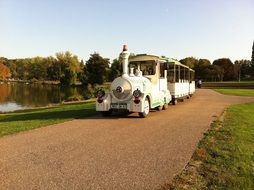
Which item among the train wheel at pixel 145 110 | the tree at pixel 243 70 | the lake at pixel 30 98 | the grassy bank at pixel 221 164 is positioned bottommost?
the lake at pixel 30 98

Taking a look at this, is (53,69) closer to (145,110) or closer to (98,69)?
(98,69)

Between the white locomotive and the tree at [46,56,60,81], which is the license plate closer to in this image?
the white locomotive

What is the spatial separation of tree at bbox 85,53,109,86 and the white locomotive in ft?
281

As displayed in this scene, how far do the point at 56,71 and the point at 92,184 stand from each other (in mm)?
135181

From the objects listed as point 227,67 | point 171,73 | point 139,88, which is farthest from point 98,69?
point 139,88

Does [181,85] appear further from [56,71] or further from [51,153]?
[56,71]

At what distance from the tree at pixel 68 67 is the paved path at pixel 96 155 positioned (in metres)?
106

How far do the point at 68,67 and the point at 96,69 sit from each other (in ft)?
48.9

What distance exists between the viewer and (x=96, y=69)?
109 metres

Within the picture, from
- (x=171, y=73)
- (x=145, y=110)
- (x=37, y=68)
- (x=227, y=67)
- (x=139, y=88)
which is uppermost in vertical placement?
(x=37, y=68)

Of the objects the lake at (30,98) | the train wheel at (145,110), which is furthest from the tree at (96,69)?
the train wheel at (145,110)

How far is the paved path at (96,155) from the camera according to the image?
659 cm

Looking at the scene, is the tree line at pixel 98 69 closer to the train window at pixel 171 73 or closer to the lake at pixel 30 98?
the lake at pixel 30 98

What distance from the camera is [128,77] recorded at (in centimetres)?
1723
